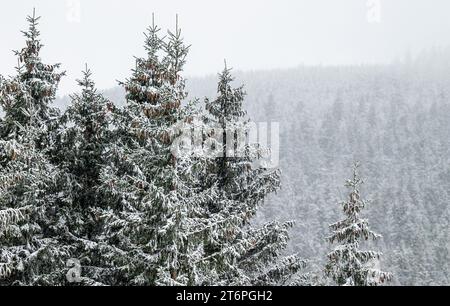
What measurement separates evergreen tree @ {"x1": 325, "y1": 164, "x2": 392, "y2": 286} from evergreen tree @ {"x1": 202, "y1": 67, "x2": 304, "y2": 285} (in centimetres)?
135

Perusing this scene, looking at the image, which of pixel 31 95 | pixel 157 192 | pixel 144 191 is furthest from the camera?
pixel 31 95

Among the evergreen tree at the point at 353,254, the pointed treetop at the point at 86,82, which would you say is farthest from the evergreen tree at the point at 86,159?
the evergreen tree at the point at 353,254

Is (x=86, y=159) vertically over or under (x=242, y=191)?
over

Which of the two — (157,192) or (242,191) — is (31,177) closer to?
(157,192)

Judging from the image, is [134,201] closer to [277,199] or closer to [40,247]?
[40,247]

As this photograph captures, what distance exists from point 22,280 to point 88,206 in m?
2.71

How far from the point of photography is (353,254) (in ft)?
46.8

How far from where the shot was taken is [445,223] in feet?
424

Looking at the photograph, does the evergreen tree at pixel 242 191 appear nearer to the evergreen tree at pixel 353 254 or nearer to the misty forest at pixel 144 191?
the misty forest at pixel 144 191

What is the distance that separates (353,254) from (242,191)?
350 cm

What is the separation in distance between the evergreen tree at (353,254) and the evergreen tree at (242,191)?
1353 mm

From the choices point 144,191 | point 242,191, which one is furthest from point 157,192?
point 242,191

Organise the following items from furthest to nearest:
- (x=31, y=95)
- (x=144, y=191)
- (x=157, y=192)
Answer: (x=31, y=95) < (x=144, y=191) < (x=157, y=192)
